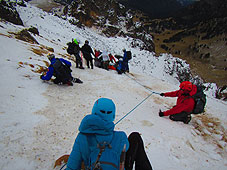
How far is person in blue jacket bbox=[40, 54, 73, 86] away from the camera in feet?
14.1

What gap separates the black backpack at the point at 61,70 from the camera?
432cm

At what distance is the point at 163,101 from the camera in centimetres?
549

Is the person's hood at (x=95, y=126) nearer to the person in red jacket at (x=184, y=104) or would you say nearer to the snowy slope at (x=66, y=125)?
the snowy slope at (x=66, y=125)

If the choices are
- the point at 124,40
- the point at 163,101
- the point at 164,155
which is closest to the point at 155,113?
the point at 163,101

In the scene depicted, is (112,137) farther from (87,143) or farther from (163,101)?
(163,101)

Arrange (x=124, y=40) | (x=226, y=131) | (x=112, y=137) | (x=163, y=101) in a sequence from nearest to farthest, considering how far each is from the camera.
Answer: (x=112, y=137) → (x=226, y=131) → (x=163, y=101) → (x=124, y=40)

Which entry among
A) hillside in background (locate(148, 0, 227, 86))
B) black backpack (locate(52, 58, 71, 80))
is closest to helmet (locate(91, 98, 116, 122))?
black backpack (locate(52, 58, 71, 80))

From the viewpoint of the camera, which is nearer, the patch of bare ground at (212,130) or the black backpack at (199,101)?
the patch of bare ground at (212,130)

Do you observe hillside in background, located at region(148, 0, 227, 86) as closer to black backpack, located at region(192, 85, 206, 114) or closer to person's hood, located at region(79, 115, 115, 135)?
black backpack, located at region(192, 85, 206, 114)

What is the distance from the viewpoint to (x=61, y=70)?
14.6ft

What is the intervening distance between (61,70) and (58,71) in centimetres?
11

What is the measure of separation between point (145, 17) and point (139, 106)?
6809cm

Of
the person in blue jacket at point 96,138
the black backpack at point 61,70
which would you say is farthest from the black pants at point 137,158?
the black backpack at point 61,70

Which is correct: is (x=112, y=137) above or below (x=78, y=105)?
above
